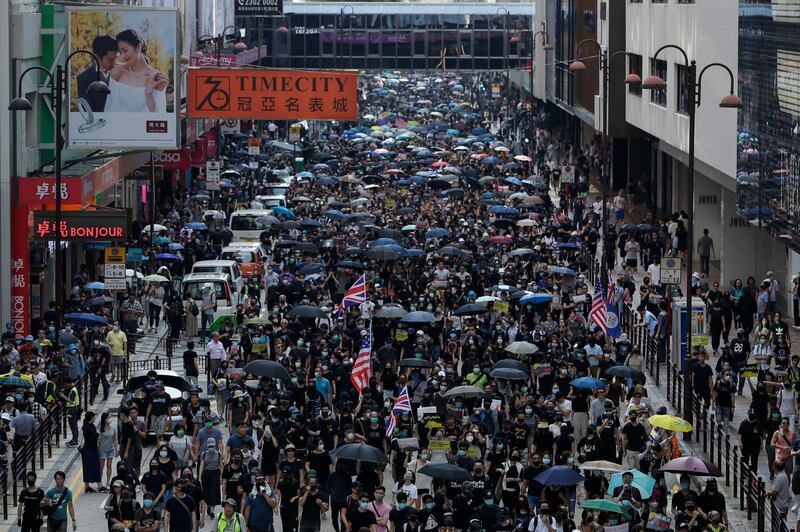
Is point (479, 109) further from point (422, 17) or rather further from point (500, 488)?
point (500, 488)

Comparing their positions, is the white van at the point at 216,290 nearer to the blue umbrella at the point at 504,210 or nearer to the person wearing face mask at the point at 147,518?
the blue umbrella at the point at 504,210

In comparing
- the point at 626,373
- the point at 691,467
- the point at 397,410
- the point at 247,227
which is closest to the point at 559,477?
the point at 691,467

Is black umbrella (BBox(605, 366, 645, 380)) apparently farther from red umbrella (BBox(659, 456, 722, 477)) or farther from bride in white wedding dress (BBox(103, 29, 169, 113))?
bride in white wedding dress (BBox(103, 29, 169, 113))

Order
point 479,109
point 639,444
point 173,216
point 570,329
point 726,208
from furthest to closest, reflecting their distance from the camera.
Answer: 1. point 479,109
2. point 173,216
3. point 726,208
4. point 570,329
5. point 639,444

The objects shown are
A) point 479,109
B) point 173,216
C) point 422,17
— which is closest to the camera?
point 173,216

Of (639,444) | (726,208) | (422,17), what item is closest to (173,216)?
(726,208)

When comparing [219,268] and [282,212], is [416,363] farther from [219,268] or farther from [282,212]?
[282,212]

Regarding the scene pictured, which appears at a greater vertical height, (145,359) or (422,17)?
(422,17)
